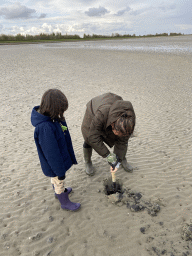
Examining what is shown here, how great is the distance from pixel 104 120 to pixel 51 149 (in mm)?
803

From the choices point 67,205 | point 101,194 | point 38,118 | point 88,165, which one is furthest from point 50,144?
point 88,165

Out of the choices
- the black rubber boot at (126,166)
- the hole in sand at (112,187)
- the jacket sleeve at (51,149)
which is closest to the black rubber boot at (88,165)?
the hole in sand at (112,187)

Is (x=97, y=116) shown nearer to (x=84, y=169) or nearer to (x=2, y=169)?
(x=84, y=169)

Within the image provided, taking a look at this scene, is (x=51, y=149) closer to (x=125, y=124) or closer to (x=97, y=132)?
(x=97, y=132)

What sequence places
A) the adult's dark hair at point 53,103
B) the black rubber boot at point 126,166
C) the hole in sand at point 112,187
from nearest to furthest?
the adult's dark hair at point 53,103 < the hole in sand at point 112,187 < the black rubber boot at point 126,166

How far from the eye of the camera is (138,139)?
17.4ft

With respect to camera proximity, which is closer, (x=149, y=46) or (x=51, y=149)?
(x=51, y=149)

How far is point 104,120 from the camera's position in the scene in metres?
2.55

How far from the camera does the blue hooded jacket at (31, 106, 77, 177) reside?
2.24 meters

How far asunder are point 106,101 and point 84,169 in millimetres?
2010

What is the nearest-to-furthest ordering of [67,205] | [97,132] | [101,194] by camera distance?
[97,132], [67,205], [101,194]

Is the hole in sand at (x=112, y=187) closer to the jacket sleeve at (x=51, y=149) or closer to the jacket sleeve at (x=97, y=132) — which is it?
the jacket sleeve at (x=97, y=132)

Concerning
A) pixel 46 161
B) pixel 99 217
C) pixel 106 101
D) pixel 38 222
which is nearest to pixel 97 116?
pixel 106 101

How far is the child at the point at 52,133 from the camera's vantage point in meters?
2.18
